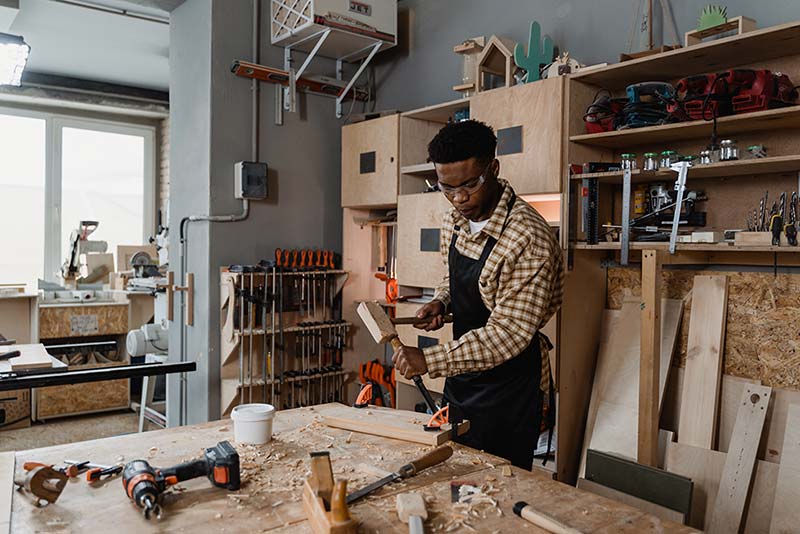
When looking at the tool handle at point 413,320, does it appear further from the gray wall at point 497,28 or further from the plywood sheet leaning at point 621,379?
the gray wall at point 497,28

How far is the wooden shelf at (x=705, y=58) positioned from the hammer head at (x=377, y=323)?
1485 millimetres

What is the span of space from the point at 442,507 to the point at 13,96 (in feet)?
21.5

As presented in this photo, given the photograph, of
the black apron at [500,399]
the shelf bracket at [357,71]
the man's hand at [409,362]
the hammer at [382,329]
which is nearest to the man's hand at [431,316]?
the black apron at [500,399]

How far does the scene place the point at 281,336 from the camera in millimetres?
3627

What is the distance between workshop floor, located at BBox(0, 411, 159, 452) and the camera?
4574mm

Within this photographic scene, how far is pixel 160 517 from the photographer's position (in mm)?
1243

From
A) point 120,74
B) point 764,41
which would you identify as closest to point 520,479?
point 764,41

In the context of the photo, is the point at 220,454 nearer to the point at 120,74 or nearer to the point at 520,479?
the point at 520,479

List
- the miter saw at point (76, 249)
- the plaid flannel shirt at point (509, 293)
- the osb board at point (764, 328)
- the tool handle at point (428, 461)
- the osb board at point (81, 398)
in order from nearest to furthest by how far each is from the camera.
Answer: the tool handle at point (428, 461) < the plaid flannel shirt at point (509, 293) < the osb board at point (764, 328) < the osb board at point (81, 398) < the miter saw at point (76, 249)

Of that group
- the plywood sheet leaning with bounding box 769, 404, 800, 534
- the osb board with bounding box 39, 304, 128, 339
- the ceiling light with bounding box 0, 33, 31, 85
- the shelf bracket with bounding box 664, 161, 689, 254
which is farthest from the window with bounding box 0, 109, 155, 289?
the plywood sheet leaning with bounding box 769, 404, 800, 534

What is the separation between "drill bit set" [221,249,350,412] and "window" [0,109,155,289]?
→ 403cm

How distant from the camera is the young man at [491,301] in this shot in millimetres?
1834

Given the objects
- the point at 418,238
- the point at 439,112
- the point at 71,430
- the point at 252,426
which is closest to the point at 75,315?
the point at 71,430

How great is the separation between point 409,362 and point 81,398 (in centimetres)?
441
